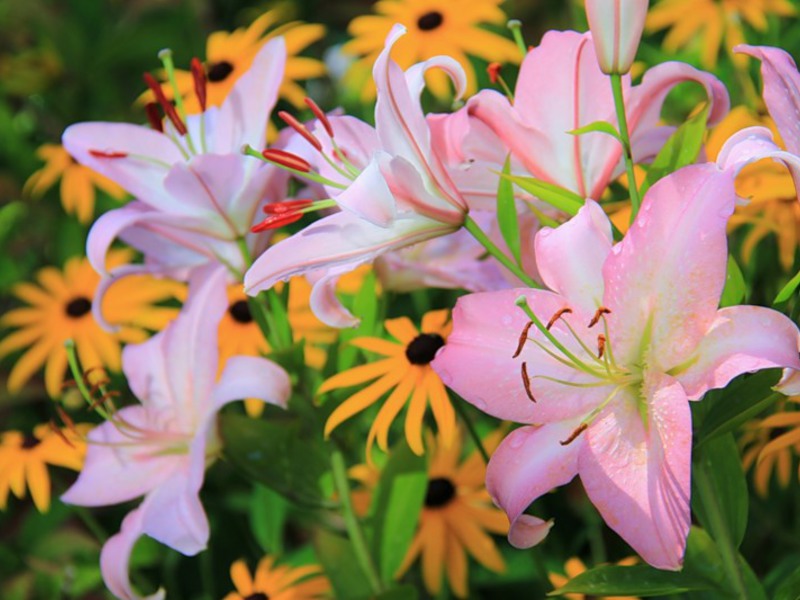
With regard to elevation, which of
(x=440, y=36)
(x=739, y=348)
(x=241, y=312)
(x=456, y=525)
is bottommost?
(x=456, y=525)

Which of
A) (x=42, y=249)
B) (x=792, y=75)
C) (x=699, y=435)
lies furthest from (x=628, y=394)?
(x=42, y=249)

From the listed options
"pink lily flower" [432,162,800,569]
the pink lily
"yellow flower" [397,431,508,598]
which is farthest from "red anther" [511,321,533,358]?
"yellow flower" [397,431,508,598]

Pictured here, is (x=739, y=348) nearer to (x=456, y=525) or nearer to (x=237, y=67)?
(x=456, y=525)

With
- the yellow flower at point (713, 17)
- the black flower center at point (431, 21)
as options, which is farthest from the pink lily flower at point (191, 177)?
the yellow flower at point (713, 17)

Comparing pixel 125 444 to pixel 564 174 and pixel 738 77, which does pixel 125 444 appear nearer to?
pixel 564 174

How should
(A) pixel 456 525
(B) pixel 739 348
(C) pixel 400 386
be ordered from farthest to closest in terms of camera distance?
(A) pixel 456 525 → (C) pixel 400 386 → (B) pixel 739 348

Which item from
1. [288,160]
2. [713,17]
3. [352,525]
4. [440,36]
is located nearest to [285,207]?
[288,160]
